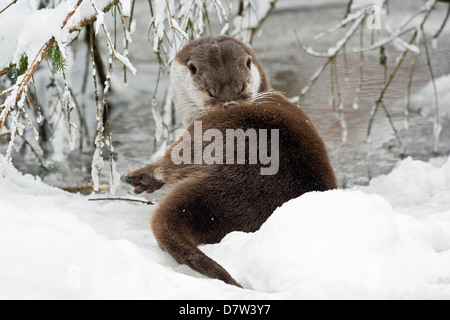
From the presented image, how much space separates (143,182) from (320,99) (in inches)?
102

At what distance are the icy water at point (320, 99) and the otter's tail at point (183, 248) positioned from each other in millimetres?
1122

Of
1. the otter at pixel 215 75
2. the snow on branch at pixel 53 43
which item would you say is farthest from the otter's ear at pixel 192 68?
the snow on branch at pixel 53 43

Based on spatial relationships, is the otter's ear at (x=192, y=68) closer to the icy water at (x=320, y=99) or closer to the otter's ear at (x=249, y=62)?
the otter's ear at (x=249, y=62)

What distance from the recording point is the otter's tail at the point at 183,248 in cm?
177

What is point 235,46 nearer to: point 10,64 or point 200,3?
point 200,3

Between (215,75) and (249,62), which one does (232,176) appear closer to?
(215,75)

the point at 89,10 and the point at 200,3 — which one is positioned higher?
the point at 89,10

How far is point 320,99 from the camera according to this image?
487 cm

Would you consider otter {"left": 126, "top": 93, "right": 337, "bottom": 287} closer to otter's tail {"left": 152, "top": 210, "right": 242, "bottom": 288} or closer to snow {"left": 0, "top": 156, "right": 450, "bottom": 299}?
otter's tail {"left": 152, "top": 210, "right": 242, "bottom": 288}

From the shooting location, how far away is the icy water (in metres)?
3.68

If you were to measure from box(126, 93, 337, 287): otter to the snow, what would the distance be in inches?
4.6

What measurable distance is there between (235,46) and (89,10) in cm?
59
